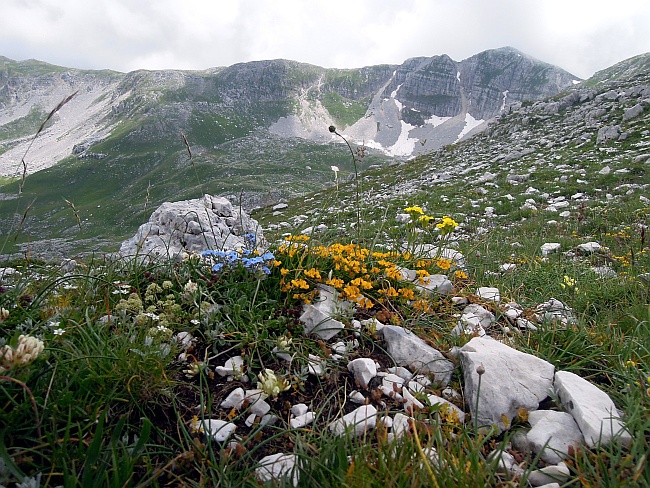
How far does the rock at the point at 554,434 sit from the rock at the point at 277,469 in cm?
134

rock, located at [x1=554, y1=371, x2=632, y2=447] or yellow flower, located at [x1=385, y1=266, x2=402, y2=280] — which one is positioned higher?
yellow flower, located at [x1=385, y1=266, x2=402, y2=280]

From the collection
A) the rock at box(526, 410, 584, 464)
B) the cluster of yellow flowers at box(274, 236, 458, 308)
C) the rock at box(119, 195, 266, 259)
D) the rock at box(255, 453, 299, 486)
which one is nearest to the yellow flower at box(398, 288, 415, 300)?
the cluster of yellow flowers at box(274, 236, 458, 308)

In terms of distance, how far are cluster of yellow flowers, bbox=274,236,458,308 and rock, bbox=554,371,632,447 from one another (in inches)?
56.8

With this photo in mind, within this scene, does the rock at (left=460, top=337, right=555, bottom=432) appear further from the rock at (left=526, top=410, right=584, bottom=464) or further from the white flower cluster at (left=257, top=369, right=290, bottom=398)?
the white flower cluster at (left=257, top=369, right=290, bottom=398)

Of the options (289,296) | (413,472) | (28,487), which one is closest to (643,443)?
(413,472)

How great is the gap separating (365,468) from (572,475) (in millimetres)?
1084

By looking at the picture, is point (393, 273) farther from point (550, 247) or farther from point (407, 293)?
point (550, 247)

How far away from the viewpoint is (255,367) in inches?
104

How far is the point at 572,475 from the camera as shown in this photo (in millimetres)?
1800

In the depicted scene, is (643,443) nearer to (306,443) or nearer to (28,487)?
(306,443)

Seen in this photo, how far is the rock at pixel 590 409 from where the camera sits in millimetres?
1920

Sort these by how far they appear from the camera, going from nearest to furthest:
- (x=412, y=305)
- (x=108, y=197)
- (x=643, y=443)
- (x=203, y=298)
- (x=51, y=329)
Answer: (x=643, y=443) < (x=51, y=329) < (x=203, y=298) < (x=412, y=305) < (x=108, y=197)

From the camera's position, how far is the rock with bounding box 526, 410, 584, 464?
1.95 meters

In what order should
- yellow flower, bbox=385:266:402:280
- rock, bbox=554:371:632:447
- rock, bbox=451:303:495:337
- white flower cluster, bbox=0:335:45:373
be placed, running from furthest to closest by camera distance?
yellow flower, bbox=385:266:402:280, rock, bbox=451:303:495:337, rock, bbox=554:371:632:447, white flower cluster, bbox=0:335:45:373
